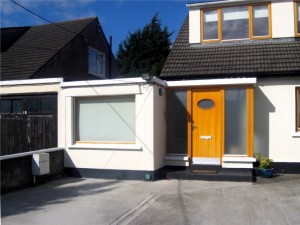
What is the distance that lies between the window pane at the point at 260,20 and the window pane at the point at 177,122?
3733 millimetres

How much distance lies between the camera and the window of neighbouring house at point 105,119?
1007 cm

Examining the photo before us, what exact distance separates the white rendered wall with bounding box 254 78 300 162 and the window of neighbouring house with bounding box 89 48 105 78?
13633mm

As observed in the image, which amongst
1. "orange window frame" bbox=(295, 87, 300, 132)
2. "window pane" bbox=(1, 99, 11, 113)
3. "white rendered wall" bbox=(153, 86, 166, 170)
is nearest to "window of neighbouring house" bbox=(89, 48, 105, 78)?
"window pane" bbox=(1, 99, 11, 113)

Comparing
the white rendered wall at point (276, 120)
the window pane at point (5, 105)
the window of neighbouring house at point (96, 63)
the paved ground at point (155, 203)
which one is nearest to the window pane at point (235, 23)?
the white rendered wall at point (276, 120)

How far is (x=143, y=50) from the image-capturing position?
3716 centimetres

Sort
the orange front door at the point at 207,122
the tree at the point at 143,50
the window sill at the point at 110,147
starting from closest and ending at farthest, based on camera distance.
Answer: the window sill at the point at 110,147
the orange front door at the point at 207,122
the tree at the point at 143,50

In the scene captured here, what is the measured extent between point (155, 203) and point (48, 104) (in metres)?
5.31

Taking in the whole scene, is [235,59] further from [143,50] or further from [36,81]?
[143,50]

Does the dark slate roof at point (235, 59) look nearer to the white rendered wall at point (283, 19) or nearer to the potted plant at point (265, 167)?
the white rendered wall at point (283, 19)

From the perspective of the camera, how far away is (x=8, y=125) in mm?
11625

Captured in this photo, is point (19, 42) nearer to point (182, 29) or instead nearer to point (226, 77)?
point (182, 29)

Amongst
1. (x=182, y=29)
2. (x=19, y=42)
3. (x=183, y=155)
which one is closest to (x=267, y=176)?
(x=183, y=155)

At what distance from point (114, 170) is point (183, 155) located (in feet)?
6.85

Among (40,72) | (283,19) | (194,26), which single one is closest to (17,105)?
(40,72)
